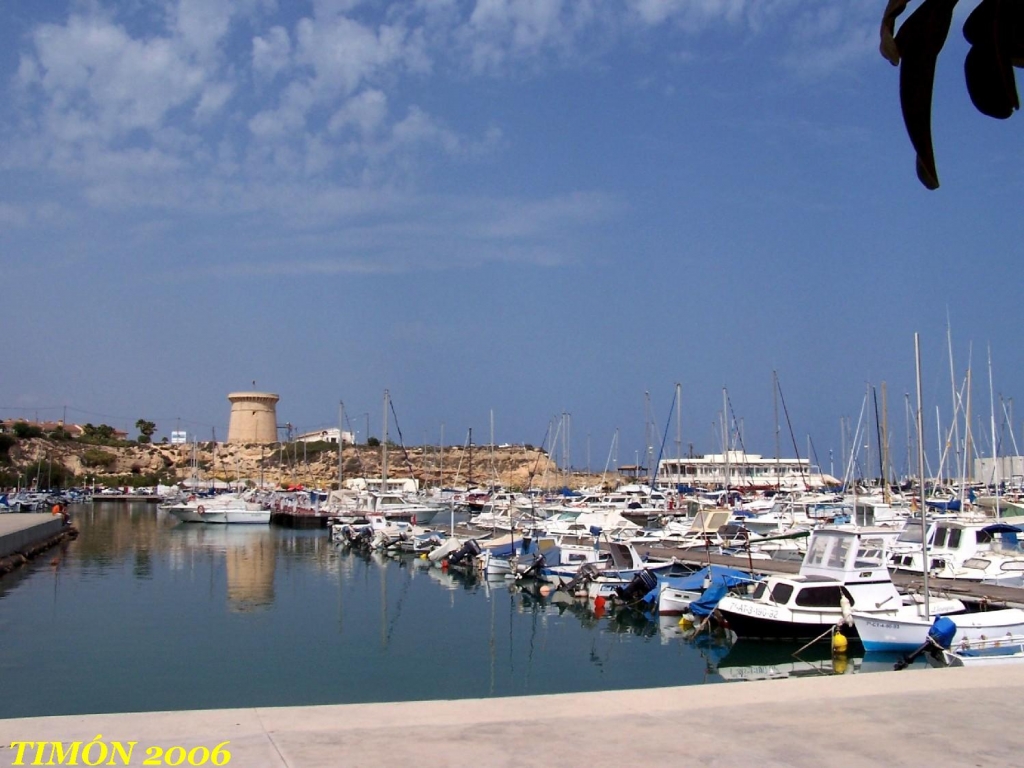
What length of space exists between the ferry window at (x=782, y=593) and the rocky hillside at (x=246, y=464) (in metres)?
84.0

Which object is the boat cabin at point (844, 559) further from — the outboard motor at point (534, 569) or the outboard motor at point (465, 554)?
the outboard motor at point (465, 554)

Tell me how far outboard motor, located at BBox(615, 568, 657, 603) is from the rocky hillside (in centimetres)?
7788

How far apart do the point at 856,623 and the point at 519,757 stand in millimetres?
15098

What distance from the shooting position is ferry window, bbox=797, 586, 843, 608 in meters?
21.1

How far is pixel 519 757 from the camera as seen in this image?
21.1ft

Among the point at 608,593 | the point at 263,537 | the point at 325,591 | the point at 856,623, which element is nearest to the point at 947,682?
the point at 856,623

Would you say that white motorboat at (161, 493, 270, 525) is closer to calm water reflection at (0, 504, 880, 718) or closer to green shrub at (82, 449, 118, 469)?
calm water reflection at (0, 504, 880, 718)

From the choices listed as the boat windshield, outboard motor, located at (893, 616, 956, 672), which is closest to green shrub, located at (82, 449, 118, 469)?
the boat windshield

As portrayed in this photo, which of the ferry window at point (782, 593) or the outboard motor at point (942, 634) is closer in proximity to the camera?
the outboard motor at point (942, 634)

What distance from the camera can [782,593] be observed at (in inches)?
840

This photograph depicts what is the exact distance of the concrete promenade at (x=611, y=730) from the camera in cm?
645

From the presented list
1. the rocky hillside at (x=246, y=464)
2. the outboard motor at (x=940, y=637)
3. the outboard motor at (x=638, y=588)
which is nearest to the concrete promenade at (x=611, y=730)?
the outboard motor at (x=940, y=637)

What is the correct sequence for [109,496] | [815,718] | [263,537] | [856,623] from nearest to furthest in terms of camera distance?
[815,718], [856,623], [263,537], [109,496]

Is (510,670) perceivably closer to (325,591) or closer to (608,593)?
(608,593)
